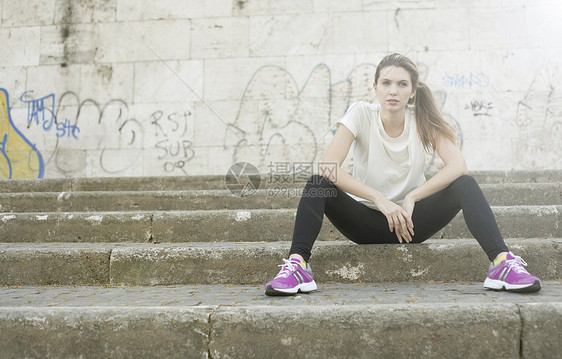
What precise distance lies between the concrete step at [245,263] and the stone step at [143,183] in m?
1.98

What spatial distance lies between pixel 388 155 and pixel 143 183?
117 inches

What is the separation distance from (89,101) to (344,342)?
6135 millimetres

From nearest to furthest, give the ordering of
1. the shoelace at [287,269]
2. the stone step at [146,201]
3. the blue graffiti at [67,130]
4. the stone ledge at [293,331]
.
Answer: the stone ledge at [293,331]
the shoelace at [287,269]
the stone step at [146,201]
the blue graffiti at [67,130]

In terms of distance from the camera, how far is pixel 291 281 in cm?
206

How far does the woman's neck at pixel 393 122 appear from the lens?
8.50 ft

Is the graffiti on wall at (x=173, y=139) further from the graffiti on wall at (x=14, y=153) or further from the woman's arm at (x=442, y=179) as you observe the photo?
the woman's arm at (x=442, y=179)

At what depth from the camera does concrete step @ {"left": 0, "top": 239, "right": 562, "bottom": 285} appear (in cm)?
239

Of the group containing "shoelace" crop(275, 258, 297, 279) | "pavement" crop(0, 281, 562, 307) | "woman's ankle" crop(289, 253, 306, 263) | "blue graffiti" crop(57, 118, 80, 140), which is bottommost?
"pavement" crop(0, 281, 562, 307)

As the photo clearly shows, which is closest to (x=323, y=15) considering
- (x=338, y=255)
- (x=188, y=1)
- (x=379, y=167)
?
(x=188, y=1)

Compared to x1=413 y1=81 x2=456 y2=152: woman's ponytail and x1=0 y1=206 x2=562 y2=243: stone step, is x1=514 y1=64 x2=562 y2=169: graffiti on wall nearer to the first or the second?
x1=413 y1=81 x2=456 y2=152: woman's ponytail

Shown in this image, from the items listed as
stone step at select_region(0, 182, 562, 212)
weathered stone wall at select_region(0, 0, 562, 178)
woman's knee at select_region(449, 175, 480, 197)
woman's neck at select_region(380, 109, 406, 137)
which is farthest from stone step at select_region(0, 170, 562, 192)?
woman's knee at select_region(449, 175, 480, 197)

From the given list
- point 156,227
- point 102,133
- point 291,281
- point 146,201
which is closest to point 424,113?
point 291,281

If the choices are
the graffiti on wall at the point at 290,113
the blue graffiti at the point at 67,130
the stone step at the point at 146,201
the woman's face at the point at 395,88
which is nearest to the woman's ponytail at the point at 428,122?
the woman's face at the point at 395,88

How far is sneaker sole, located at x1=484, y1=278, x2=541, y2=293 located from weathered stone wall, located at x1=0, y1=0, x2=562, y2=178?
13.8 ft
